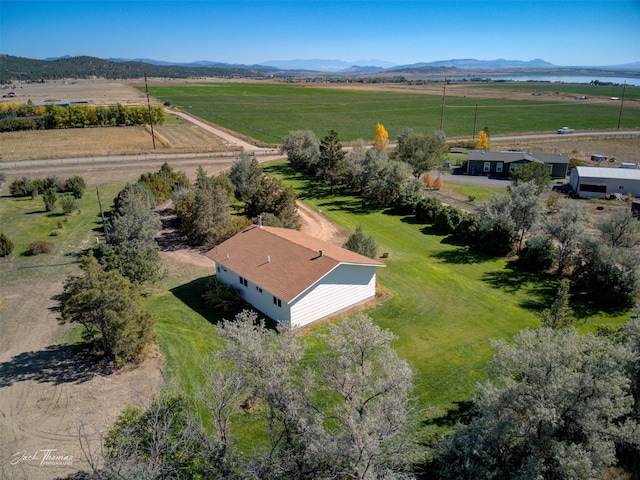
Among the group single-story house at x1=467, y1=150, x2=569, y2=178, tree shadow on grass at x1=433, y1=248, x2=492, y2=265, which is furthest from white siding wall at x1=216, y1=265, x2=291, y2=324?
single-story house at x1=467, y1=150, x2=569, y2=178

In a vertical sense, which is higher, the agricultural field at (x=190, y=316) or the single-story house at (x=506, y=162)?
the single-story house at (x=506, y=162)

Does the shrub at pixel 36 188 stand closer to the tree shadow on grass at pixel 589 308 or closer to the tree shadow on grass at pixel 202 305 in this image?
the tree shadow on grass at pixel 202 305

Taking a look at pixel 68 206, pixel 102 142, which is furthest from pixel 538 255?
pixel 102 142

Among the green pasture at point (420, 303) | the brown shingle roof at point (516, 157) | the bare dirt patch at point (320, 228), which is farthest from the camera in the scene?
the brown shingle roof at point (516, 157)

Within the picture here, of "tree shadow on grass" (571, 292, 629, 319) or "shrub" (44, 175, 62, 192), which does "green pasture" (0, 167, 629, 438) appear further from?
"shrub" (44, 175, 62, 192)

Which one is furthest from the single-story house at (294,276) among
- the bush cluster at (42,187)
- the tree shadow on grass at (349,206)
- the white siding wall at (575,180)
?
the white siding wall at (575,180)

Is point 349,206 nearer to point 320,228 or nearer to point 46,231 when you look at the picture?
point 320,228
